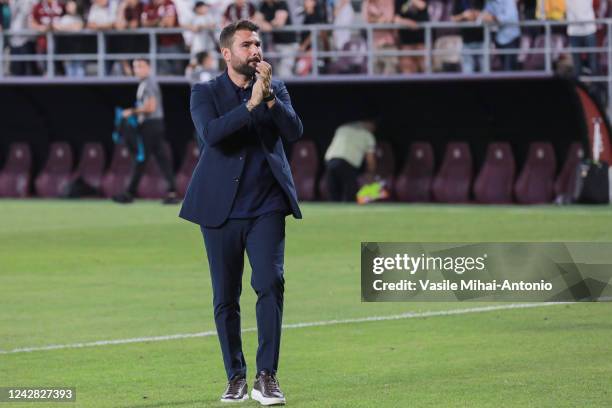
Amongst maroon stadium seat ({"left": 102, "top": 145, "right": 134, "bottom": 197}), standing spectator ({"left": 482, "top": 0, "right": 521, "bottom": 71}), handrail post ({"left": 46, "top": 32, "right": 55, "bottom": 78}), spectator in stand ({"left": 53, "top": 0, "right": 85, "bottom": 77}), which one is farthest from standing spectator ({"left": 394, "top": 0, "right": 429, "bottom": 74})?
handrail post ({"left": 46, "top": 32, "right": 55, "bottom": 78})

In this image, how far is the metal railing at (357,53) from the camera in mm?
28062

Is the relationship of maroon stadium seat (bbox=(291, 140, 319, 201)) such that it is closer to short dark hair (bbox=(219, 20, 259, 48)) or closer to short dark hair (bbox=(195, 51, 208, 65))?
short dark hair (bbox=(195, 51, 208, 65))

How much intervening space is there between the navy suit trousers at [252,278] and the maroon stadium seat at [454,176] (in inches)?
816

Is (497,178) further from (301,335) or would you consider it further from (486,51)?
(301,335)

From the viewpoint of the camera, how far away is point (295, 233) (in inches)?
893

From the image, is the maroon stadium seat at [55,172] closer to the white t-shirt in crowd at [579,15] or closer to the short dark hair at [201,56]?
the short dark hair at [201,56]

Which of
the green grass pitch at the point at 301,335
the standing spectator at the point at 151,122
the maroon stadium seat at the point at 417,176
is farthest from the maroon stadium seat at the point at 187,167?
the green grass pitch at the point at 301,335

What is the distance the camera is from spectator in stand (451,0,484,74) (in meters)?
28.5

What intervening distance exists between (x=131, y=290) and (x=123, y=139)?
15073 millimetres

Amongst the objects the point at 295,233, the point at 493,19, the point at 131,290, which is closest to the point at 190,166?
the point at 493,19

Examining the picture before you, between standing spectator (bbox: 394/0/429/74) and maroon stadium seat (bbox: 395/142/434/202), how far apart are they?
5.86 feet

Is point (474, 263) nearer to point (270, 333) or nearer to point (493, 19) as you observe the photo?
point (270, 333)

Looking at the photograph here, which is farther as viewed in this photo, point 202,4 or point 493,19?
point 202,4

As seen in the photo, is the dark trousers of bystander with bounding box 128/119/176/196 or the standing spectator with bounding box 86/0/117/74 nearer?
the dark trousers of bystander with bounding box 128/119/176/196
